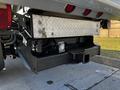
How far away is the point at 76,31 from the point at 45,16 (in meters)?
0.53

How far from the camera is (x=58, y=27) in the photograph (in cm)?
183

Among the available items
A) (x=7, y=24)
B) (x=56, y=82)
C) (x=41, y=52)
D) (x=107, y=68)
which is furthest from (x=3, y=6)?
(x=107, y=68)

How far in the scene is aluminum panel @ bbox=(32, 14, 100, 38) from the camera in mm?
1659

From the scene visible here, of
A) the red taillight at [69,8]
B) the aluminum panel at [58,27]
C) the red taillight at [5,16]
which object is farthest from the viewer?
the aluminum panel at [58,27]

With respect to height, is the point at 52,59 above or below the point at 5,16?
below

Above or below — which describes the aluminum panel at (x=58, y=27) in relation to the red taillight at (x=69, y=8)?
below

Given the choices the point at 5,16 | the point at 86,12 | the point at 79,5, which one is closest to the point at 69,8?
the point at 79,5

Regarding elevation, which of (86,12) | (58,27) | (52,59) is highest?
(86,12)

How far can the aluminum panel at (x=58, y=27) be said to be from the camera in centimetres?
166

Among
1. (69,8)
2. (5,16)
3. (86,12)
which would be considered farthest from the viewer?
(86,12)

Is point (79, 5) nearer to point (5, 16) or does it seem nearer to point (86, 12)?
point (86, 12)

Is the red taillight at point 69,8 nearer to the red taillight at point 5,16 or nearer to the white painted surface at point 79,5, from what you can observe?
the white painted surface at point 79,5

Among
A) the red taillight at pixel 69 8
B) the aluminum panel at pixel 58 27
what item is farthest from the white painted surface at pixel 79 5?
the aluminum panel at pixel 58 27

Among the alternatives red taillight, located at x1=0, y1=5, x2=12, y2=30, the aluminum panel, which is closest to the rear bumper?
the aluminum panel
